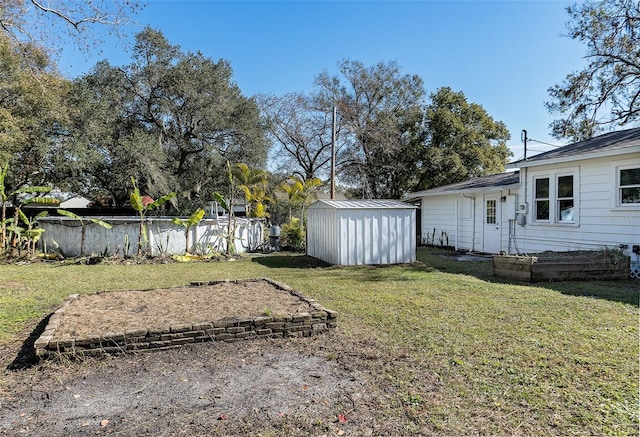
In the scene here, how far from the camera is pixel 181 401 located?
323 centimetres

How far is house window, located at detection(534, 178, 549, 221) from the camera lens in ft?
37.4

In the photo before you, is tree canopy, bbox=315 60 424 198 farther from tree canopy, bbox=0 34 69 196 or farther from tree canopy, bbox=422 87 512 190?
tree canopy, bbox=0 34 69 196

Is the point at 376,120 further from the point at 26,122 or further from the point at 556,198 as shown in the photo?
the point at 26,122

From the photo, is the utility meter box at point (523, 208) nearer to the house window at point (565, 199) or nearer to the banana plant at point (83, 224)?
the house window at point (565, 199)

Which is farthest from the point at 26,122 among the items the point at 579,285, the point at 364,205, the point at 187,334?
the point at 579,285

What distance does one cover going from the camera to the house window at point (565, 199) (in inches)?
420

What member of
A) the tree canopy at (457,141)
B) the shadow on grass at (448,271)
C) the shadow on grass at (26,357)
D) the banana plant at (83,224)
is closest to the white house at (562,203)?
the shadow on grass at (448,271)

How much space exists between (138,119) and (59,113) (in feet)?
17.1

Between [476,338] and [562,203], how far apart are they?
8144 mm

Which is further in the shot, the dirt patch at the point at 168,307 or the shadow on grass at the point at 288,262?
the shadow on grass at the point at 288,262

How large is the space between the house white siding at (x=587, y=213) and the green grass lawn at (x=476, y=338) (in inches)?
68.8

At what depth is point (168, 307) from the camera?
18.7 feet

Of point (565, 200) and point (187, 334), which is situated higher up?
point (565, 200)

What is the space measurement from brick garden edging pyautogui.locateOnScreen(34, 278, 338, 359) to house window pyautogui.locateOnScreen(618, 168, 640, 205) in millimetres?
8348
